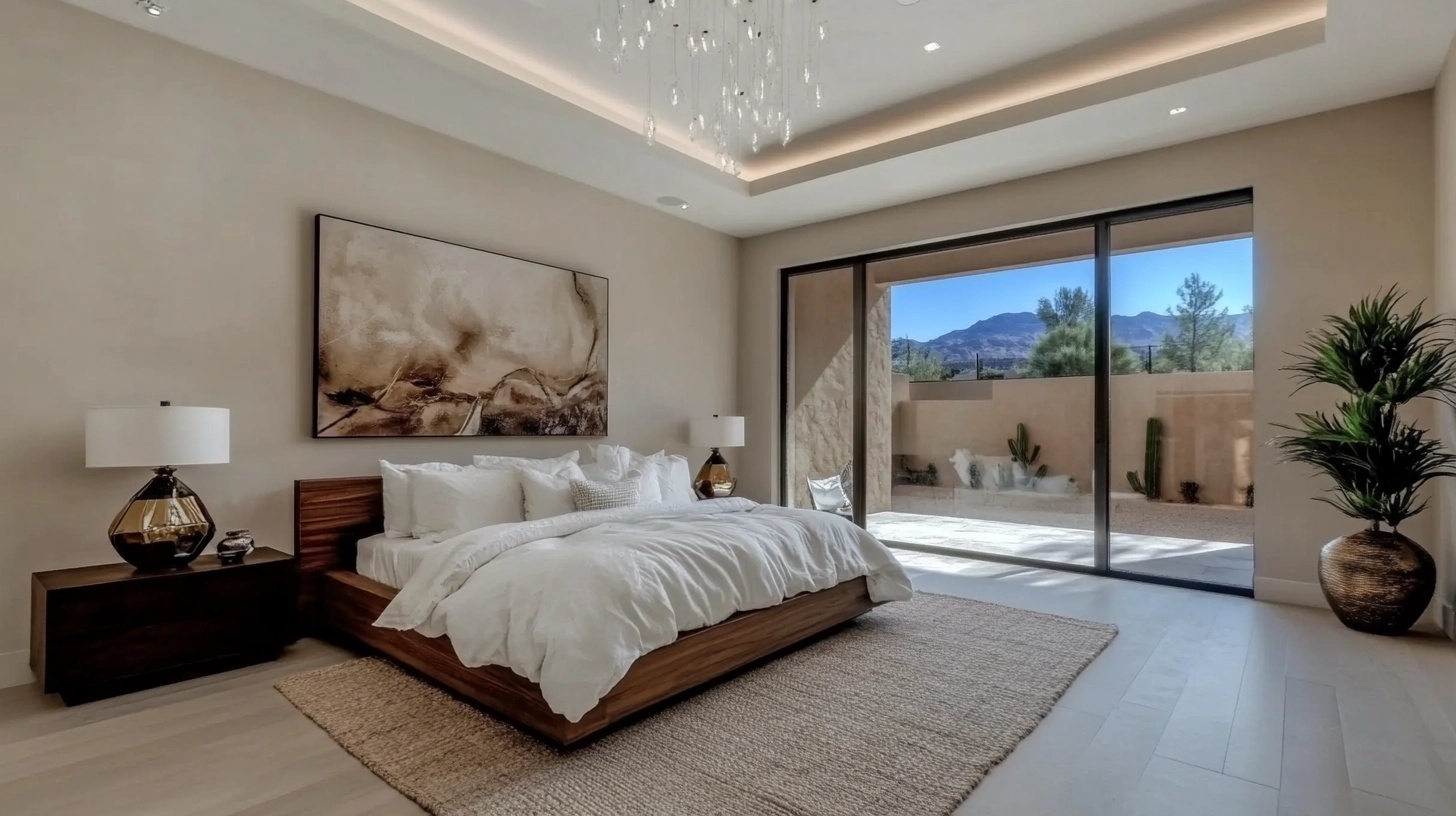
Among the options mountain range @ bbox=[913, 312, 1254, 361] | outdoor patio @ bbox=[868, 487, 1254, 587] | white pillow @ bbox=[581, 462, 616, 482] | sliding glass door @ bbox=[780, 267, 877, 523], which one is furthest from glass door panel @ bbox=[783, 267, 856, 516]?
white pillow @ bbox=[581, 462, 616, 482]

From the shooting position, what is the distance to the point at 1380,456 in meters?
3.34

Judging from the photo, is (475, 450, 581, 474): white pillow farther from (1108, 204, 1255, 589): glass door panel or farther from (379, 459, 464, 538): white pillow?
(1108, 204, 1255, 589): glass door panel

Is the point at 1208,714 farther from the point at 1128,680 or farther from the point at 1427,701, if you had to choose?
the point at 1427,701

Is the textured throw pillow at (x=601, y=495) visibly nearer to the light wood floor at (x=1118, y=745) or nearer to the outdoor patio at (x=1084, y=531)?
the light wood floor at (x=1118, y=745)

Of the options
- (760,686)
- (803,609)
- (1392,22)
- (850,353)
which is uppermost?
(1392,22)

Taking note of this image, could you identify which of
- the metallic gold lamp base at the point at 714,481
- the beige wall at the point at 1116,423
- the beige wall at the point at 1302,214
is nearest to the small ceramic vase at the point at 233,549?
the metallic gold lamp base at the point at 714,481

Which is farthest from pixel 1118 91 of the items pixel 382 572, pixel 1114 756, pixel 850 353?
pixel 382 572

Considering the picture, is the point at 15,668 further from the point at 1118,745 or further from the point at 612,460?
the point at 1118,745

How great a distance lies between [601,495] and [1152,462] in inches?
A: 146

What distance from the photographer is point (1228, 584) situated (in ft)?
14.2

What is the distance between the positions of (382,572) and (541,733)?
154 centimetres

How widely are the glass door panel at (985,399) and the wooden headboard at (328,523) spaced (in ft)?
13.0

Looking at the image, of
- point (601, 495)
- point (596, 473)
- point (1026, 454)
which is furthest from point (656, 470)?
point (1026, 454)

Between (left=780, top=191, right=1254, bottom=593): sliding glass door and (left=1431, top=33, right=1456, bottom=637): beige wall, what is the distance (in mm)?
842
